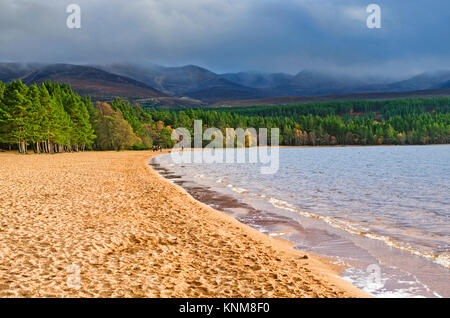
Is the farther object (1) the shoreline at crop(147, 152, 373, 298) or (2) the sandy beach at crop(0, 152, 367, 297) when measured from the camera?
(1) the shoreline at crop(147, 152, 373, 298)

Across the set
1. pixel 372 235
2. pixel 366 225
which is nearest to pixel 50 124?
pixel 366 225

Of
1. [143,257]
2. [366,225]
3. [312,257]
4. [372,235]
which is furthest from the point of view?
[366,225]

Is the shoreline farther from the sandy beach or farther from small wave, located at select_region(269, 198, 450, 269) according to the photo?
small wave, located at select_region(269, 198, 450, 269)

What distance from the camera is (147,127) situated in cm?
13212

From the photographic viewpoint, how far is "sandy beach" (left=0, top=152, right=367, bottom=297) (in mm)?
6504

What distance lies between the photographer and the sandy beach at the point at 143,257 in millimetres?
6504

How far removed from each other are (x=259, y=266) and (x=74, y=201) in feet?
36.6

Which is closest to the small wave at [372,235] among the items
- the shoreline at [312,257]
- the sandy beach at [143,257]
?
the shoreline at [312,257]

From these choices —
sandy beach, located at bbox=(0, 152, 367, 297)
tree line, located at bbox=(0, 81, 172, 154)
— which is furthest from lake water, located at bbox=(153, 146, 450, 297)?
tree line, located at bbox=(0, 81, 172, 154)

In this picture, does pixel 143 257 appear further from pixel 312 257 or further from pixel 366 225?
pixel 366 225

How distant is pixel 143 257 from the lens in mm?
8500

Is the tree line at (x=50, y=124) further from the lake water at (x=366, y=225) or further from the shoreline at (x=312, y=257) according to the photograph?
the shoreline at (x=312, y=257)

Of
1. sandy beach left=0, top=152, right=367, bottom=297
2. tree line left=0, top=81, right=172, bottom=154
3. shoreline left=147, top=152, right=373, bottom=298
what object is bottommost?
shoreline left=147, top=152, right=373, bottom=298
